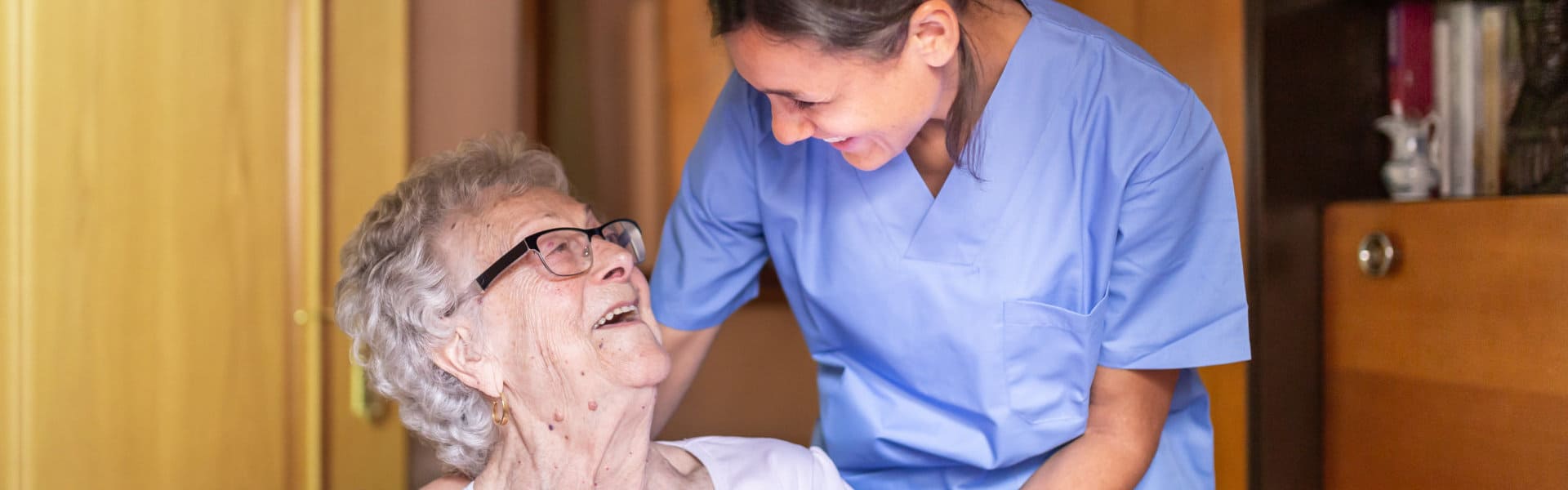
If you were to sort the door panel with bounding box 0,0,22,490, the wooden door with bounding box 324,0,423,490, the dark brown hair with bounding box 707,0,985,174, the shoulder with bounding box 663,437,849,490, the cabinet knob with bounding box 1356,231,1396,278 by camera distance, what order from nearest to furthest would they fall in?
the dark brown hair with bounding box 707,0,985,174 < the shoulder with bounding box 663,437,849,490 < the door panel with bounding box 0,0,22,490 < the cabinet knob with bounding box 1356,231,1396,278 < the wooden door with bounding box 324,0,423,490

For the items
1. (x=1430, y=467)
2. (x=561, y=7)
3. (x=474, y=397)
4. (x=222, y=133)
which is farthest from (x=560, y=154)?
(x=1430, y=467)

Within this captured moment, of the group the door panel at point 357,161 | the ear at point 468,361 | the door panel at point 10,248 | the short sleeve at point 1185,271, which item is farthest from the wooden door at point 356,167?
the short sleeve at point 1185,271

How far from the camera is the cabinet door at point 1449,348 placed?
4.36 feet

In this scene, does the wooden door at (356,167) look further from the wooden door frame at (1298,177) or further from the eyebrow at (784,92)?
the wooden door frame at (1298,177)

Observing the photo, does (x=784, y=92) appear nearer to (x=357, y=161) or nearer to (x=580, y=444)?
(x=580, y=444)

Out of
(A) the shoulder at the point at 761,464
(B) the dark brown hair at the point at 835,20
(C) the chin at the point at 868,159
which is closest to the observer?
(B) the dark brown hair at the point at 835,20

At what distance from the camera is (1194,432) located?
126 cm

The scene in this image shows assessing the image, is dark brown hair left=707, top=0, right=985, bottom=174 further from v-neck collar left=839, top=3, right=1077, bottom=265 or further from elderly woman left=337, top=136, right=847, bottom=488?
elderly woman left=337, top=136, right=847, bottom=488

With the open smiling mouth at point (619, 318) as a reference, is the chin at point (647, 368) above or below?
below

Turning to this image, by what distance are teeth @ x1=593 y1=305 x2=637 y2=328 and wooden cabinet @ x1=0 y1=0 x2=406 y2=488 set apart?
2.75ft

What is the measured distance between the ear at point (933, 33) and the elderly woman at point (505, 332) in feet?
1.38

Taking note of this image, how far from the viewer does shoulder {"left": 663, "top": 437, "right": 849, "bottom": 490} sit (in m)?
1.27

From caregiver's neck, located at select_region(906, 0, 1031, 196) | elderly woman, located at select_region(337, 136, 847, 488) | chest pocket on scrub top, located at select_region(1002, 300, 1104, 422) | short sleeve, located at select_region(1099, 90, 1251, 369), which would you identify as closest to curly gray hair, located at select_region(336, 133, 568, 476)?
elderly woman, located at select_region(337, 136, 847, 488)

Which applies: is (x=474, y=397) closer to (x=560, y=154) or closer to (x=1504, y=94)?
(x=560, y=154)
